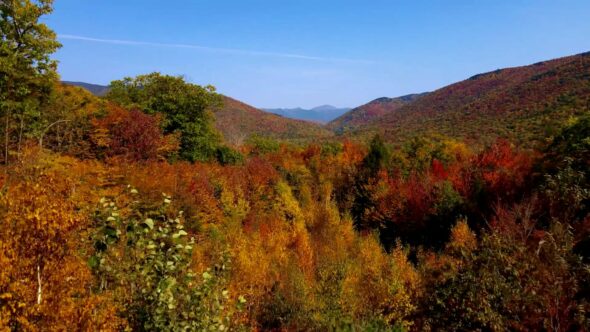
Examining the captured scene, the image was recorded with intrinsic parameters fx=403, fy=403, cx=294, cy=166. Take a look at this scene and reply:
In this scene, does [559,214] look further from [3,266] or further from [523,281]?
[3,266]

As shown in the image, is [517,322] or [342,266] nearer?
[517,322]

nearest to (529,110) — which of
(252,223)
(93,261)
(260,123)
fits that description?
(252,223)

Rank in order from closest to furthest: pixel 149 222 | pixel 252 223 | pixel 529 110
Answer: pixel 149 222
pixel 252 223
pixel 529 110

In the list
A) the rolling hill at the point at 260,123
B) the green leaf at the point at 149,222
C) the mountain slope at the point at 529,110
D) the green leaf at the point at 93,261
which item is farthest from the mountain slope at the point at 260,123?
the green leaf at the point at 149,222

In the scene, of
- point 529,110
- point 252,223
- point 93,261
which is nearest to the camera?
point 93,261

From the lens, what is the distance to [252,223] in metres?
40.0

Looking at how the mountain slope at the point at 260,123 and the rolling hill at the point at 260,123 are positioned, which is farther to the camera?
the mountain slope at the point at 260,123

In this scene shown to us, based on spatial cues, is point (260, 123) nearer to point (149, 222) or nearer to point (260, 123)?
point (260, 123)

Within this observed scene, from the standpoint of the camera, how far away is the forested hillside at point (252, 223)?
19.8 feet

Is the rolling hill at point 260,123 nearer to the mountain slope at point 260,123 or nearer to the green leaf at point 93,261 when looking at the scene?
the mountain slope at point 260,123

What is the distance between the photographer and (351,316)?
1902 cm

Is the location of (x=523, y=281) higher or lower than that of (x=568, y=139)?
lower

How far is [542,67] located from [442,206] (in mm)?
127026

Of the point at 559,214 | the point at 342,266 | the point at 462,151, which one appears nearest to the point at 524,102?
the point at 462,151
